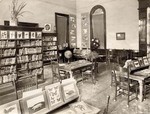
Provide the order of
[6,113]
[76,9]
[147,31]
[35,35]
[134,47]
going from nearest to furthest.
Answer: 1. [6,113]
2. [35,35]
3. [147,31]
4. [134,47]
5. [76,9]

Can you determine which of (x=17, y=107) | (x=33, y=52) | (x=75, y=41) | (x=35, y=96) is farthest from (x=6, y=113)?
(x=75, y=41)

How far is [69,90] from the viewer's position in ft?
7.09

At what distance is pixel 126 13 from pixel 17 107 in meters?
8.35

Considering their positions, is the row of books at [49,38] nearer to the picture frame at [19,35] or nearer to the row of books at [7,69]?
the picture frame at [19,35]

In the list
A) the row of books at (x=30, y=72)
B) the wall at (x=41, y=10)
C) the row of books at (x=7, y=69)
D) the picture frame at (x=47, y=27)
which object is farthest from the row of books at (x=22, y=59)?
the picture frame at (x=47, y=27)

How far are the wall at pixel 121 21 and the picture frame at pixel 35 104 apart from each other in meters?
7.63

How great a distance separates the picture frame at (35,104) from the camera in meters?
1.73

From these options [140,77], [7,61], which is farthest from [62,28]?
[140,77]

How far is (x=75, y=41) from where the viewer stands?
11180 mm

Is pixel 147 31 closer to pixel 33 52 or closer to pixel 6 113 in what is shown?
pixel 33 52

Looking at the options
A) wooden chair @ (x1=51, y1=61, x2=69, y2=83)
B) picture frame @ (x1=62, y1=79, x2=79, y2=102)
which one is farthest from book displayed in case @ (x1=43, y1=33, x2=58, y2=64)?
picture frame @ (x1=62, y1=79, x2=79, y2=102)

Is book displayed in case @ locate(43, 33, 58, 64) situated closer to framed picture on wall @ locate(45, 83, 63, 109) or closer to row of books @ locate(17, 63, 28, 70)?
row of books @ locate(17, 63, 28, 70)

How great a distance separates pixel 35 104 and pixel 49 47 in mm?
7256

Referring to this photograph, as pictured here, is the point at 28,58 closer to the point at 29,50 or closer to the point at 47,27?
the point at 29,50
